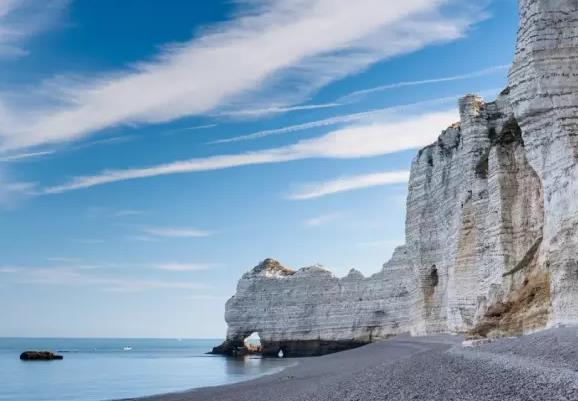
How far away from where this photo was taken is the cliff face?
55.4ft

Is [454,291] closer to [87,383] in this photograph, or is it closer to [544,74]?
[544,74]

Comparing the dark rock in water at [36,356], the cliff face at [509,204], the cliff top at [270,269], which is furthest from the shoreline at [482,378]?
the dark rock in water at [36,356]

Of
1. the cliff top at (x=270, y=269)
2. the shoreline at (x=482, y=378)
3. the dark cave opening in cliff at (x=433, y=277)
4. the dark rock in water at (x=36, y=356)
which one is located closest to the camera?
the shoreline at (x=482, y=378)

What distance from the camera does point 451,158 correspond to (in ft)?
110

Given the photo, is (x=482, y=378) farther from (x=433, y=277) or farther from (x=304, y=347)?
(x=304, y=347)

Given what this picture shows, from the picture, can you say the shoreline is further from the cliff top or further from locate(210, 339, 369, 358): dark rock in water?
the cliff top

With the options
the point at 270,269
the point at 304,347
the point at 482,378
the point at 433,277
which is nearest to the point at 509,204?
the point at 482,378

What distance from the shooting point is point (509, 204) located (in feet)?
70.2

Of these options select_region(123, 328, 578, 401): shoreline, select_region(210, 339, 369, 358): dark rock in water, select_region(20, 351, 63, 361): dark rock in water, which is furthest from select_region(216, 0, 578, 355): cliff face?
select_region(20, 351, 63, 361): dark rock in water

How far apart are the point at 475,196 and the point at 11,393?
19.0 meters

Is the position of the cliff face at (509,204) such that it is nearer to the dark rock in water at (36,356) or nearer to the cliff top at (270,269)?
the cliff top at (270,269)

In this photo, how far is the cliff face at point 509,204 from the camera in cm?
1689

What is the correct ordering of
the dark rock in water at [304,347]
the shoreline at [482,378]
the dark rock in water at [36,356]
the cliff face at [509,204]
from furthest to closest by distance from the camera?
1. the dark rock in water at [36,356]
2. the dark rock in water at [304,347]
3. the cliff face at [509,204]
4. the shoreline at [482,378]

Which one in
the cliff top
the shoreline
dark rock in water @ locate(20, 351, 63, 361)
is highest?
the cliff top
